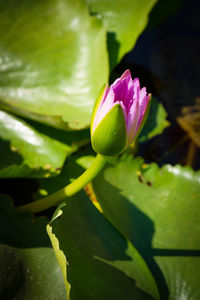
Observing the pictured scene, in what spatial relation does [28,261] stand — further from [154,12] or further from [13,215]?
[154,12]

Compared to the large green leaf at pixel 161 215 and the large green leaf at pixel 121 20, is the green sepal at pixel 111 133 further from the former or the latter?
the large green leaf at pixel 121 20

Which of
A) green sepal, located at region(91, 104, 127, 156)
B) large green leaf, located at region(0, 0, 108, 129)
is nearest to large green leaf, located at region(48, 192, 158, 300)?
green sepal, located at region(91, 104, 127, 156)

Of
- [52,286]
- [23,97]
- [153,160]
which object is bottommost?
[153,160]

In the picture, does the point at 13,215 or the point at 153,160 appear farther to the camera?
the point at 153,160

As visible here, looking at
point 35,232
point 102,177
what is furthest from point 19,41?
point 35,232

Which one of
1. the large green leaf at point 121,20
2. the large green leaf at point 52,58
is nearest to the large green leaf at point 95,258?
the large green leaf at point 52,58

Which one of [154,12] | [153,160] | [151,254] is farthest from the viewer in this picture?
[154,12]
